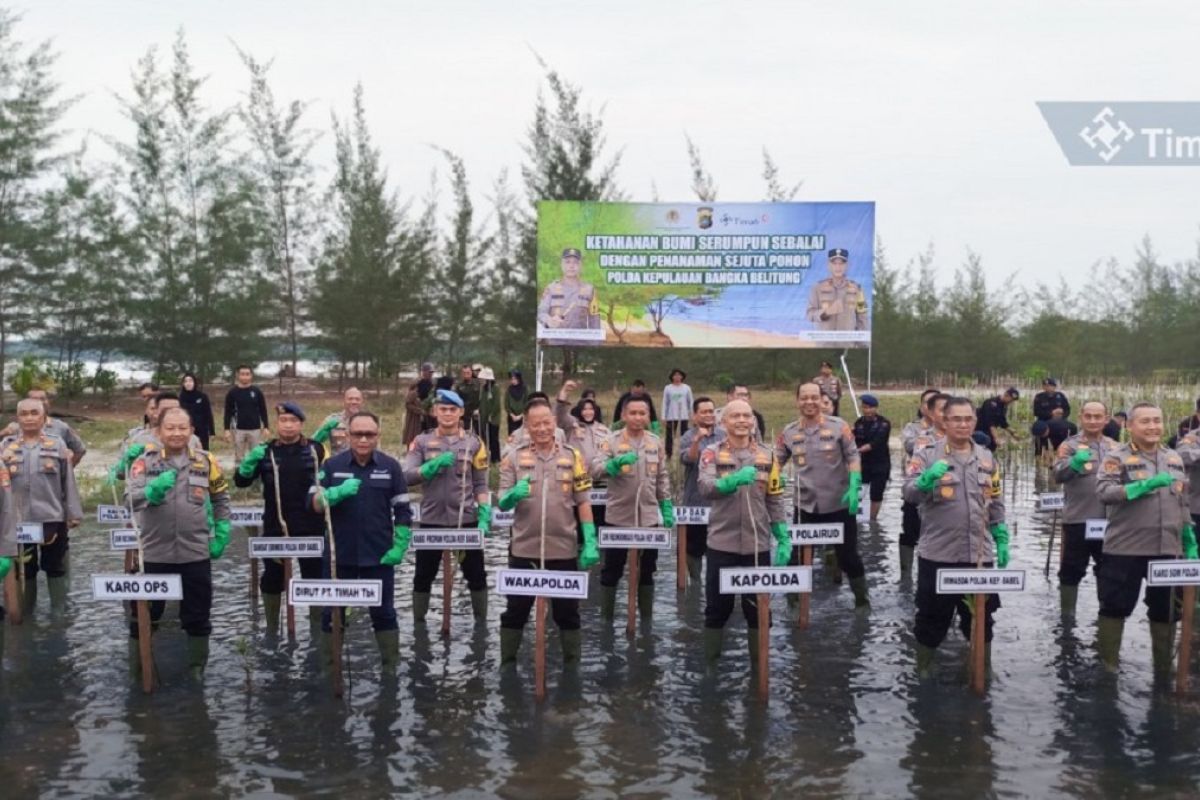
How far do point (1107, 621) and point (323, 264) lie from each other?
30.0 metres

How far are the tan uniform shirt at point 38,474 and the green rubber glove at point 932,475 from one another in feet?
22.9

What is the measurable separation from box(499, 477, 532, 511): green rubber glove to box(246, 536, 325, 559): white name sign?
5.24 feet

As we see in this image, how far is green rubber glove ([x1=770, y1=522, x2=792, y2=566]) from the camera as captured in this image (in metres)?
7.54

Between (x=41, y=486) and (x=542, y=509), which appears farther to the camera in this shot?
(x=41, y=486)

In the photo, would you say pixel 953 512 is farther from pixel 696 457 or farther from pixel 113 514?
pixel 113 514

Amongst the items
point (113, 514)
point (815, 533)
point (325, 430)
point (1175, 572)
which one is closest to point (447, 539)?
point (325, 430)

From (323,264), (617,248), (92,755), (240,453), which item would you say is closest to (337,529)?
(92,755)

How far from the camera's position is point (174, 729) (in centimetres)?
678

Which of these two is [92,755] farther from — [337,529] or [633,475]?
[633,475]

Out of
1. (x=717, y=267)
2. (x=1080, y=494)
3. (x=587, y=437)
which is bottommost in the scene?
(x=1080, y=494)

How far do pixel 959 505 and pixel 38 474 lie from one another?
288 inches

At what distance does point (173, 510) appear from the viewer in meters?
7.49

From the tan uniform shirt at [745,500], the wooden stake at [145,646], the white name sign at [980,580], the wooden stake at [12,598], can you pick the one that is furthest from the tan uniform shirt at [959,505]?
the wooden stake at [12,598]

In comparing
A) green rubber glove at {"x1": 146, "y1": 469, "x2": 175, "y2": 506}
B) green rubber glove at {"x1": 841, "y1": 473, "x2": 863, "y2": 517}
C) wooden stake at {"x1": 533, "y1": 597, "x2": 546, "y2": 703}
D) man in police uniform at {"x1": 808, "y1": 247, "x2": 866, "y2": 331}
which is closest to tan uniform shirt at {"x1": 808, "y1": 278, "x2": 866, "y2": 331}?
man in police uniform at {"x1": 808, "y1": 247, "x2": 866, "y2": 331}
